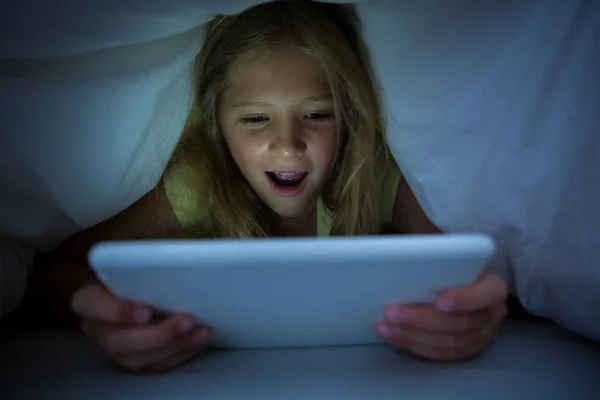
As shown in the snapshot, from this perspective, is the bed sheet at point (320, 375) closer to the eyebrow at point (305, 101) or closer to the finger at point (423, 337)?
the finger at point (423, 337)

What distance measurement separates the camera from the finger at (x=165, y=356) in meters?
0.55

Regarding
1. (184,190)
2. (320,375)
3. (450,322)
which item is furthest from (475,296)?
(184,190)

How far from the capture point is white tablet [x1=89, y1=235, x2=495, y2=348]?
425 mm

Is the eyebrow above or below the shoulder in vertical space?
above

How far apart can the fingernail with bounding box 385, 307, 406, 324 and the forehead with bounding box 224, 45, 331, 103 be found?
366 millimetres

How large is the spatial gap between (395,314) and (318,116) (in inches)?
15.1

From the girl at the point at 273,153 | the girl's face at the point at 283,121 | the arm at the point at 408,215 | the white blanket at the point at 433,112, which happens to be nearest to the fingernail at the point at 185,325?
the girl at the point at 273,153

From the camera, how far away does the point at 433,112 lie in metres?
0.69

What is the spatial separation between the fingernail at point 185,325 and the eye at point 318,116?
383mm

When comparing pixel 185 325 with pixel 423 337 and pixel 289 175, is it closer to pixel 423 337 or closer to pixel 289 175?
pixel 423 337

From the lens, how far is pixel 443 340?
56 cm

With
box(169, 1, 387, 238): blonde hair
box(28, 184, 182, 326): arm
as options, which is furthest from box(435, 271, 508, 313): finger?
box(28, 184, 182, 326): arm

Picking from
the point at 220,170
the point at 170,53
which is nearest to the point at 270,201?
the point at 220,170

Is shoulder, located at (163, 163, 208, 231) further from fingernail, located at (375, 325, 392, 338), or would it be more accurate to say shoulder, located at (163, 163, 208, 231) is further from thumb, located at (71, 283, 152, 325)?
fingernail, located at (375, 325, 392, 338)
